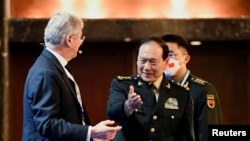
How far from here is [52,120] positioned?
266 centimetres

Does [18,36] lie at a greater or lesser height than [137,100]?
greater

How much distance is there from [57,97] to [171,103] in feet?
2.15

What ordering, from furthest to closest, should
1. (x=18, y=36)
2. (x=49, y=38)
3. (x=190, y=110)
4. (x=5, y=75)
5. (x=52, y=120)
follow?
1. (x=18, y=36)
2. (x=190, y=110)
3. (x=49, y=38)
4. (x=52, y=120)
5. (x=5, y=75)

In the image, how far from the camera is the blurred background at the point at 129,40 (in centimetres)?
535

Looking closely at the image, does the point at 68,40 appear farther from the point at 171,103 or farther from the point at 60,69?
the point at 171,103

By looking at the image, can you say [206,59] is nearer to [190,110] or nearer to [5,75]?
[190,110]

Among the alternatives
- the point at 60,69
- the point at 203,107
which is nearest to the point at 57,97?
the point at 60,69

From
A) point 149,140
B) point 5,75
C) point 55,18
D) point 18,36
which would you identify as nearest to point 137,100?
point 149,140

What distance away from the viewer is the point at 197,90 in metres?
3.72

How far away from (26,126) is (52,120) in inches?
8.8

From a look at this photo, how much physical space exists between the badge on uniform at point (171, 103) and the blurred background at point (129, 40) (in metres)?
2.28

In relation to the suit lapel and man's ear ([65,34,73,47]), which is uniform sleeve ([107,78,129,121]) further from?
man's ear ([65,34,73,47])

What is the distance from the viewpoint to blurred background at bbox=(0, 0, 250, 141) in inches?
211

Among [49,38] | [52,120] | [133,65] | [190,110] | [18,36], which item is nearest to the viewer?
[52,120]
